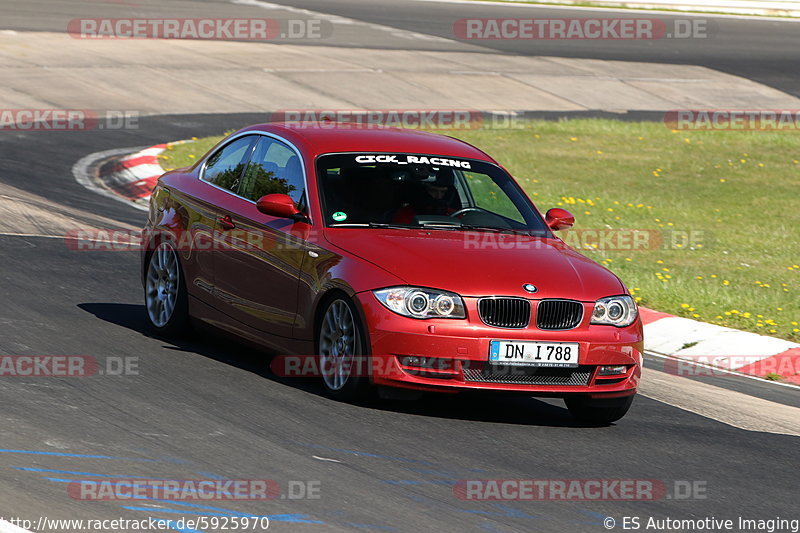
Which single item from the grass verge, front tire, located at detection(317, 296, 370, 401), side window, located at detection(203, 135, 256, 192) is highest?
side window, located at detection(203, 135, 256, 192)

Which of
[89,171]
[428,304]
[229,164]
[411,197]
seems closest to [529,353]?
[428,304]

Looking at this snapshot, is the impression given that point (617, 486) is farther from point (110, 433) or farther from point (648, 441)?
point (110, 433)

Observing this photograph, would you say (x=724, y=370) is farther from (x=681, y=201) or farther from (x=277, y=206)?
(x=681, y=201)

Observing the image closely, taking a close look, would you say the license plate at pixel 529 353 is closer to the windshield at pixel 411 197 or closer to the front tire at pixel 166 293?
the windshield at pixel 411 197

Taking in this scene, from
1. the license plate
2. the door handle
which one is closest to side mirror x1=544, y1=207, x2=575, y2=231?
the license plate

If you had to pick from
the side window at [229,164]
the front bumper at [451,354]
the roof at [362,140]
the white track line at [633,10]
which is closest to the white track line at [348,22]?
the white track line at [633,10]

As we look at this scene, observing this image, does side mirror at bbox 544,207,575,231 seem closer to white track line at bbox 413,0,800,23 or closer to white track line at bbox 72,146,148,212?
white track line at bbox 72,146,148,212

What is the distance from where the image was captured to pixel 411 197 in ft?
29.3

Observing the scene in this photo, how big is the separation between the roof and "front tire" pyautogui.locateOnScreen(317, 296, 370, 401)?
1.35 metres

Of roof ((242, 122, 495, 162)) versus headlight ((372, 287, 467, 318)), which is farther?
roof ((242, 122, 495, 162))

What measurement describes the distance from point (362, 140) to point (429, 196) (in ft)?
2.20

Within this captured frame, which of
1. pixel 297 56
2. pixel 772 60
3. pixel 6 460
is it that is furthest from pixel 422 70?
pixel 6 460

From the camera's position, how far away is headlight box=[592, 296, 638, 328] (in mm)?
8062

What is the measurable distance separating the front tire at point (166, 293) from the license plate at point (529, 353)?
9.25 feet
